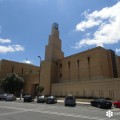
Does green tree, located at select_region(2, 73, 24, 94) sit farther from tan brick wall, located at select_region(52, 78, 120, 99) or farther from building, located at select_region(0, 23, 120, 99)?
tan brick wall, located at select_region(52, 78, 120, 99)

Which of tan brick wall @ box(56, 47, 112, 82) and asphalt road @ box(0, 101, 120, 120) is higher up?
tan brick wall @ box(56, 47, 112, 82)

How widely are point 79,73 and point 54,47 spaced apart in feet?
64.5

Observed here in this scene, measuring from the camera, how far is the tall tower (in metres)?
85.8

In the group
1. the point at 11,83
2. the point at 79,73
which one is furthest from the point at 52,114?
the point at 11,83

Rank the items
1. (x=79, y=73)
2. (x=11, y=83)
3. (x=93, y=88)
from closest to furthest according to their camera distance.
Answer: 1. (x=93, y=88)
2. (x=79, y=73)
3. (x=11, y=83)

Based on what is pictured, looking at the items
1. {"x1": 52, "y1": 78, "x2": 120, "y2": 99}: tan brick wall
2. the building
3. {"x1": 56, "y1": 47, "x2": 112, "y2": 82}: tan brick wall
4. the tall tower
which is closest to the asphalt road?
{"x1": 52, "y1": 78, "x2": 120, "y2": 99}: tan brick wall

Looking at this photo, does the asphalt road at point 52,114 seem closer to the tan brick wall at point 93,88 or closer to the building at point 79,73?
the tan brick wall at point 93,88

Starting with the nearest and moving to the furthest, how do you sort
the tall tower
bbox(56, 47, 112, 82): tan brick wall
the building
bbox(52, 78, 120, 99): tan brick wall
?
bbox(52, 78, 120, 99): tan brick wall, the building, bbox(56, 47, 112, 82): tan brick wall, the tall tower

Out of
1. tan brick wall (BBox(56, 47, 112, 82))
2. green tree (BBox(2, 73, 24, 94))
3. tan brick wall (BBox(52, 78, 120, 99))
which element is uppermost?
tan brick wall (BBox(56, 47, 112, 82))

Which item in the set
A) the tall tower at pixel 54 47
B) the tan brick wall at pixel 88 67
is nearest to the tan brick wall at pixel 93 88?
the tan brick wall at pixel 88 67

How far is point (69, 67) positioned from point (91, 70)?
1092cm

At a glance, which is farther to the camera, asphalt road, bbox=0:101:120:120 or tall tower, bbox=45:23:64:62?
tall tower, bbox=45:23:64:62

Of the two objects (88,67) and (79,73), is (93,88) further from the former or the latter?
(79,73)

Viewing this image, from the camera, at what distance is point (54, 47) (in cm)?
8675
